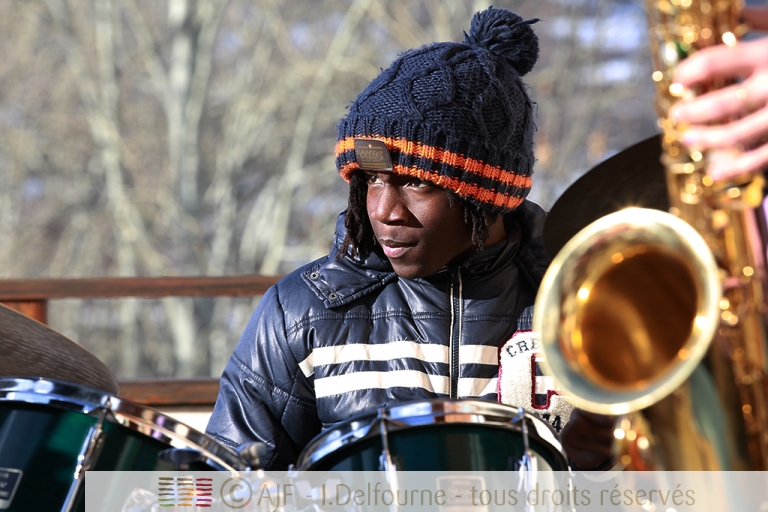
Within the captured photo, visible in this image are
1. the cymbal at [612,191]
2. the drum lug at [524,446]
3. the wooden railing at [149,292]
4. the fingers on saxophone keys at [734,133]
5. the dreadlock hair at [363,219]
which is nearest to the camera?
the fingers on saxophone keys at [734,133]

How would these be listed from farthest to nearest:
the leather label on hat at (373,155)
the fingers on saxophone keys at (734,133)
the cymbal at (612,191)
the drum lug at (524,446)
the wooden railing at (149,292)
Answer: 1. the wooden railing at (149,292)
2. the leather label on hat at (373,155)
3. the cymbal at (612,191)
4. the drum lug at (524,446)
5. the fingers on saxophone keys at (734,133)

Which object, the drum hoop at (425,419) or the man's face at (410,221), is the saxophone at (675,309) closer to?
the drum hoop at (425,419)

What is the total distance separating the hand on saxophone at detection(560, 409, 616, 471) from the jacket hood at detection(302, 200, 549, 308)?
63 centimetres

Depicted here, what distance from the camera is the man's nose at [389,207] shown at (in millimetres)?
2100

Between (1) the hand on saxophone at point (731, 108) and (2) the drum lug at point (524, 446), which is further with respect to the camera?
(2) the drum lug at point (524, 446)

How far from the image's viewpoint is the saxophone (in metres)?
1.28

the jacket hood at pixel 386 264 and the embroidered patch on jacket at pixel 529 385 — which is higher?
the jacket hood at pixel 386 264

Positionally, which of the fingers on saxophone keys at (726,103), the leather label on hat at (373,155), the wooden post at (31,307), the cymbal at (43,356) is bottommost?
the cymbal at (43,356)

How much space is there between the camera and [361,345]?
2244mm

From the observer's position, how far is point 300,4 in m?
10.1

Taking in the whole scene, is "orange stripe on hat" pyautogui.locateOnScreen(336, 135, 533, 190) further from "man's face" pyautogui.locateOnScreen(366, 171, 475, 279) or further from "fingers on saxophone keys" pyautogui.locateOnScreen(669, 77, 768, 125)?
"fingers on saxophone keys" pyautogui.locateOnScreen(669, 77, 768, 125)

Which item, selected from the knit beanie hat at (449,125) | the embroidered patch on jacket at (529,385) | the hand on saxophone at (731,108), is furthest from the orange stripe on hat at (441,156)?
the hand on saxophone at (731,108)

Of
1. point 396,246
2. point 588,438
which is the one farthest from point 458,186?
point 588,438

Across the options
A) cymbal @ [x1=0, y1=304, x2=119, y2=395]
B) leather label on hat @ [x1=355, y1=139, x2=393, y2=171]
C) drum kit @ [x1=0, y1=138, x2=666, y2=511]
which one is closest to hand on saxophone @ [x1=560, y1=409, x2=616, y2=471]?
drum kit @ [x1=0, y1=138, x2=666, y2=511]
